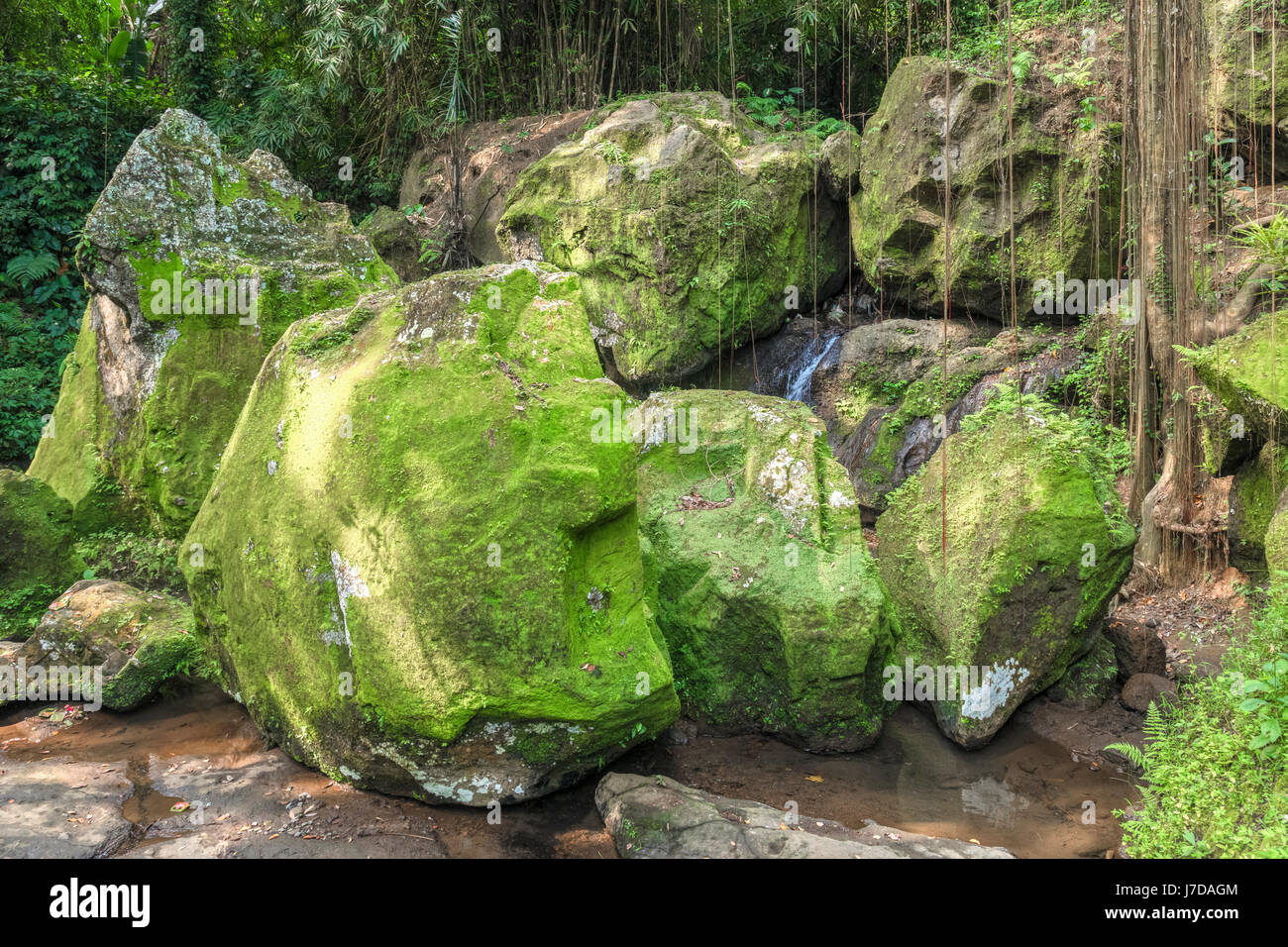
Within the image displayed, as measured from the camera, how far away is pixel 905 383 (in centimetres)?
996

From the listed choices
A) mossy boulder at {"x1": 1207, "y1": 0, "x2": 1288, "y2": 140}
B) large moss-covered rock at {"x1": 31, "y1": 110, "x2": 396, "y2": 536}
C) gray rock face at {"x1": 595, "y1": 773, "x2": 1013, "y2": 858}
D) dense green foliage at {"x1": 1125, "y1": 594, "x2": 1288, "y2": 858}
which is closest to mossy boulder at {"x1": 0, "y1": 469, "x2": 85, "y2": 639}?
large moss-covered rock at {"x1": 31, "y1": 110, "x2": 396, "y2": 536}

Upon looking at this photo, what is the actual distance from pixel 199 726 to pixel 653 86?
40.3 feet

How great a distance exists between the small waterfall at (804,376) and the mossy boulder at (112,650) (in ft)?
22.4

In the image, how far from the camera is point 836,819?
4.82 meters

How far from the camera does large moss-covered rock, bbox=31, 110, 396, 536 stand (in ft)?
22.9

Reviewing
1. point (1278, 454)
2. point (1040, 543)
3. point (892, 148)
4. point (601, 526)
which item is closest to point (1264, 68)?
point (892, 148)

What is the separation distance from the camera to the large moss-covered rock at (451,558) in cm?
436

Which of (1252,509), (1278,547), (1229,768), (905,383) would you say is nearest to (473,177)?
(905,383)

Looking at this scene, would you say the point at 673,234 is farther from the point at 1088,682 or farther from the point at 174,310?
the point at 1088,682

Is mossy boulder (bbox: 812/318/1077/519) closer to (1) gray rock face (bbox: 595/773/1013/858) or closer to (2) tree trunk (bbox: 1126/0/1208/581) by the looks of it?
(2) tree trunk (bbox: 1126/0/1208/581)

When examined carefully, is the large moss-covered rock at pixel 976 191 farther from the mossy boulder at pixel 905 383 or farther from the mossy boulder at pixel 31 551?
the mossy boulder at pixel 31 551

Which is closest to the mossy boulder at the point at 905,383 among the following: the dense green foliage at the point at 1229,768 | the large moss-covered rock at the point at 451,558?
the dense green foliage at the point at 1229,768

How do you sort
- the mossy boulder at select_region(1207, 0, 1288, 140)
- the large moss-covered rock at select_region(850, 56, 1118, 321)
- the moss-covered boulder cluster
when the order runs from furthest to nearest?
the large moss-covered rock at select_region(850, 56, 1118, 321)
the mossy boulder at select_region(1207, 0, 1288, 140)
the moss-covered boulder cluster

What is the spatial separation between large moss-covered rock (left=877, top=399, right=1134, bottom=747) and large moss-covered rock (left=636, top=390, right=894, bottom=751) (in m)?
0.41
